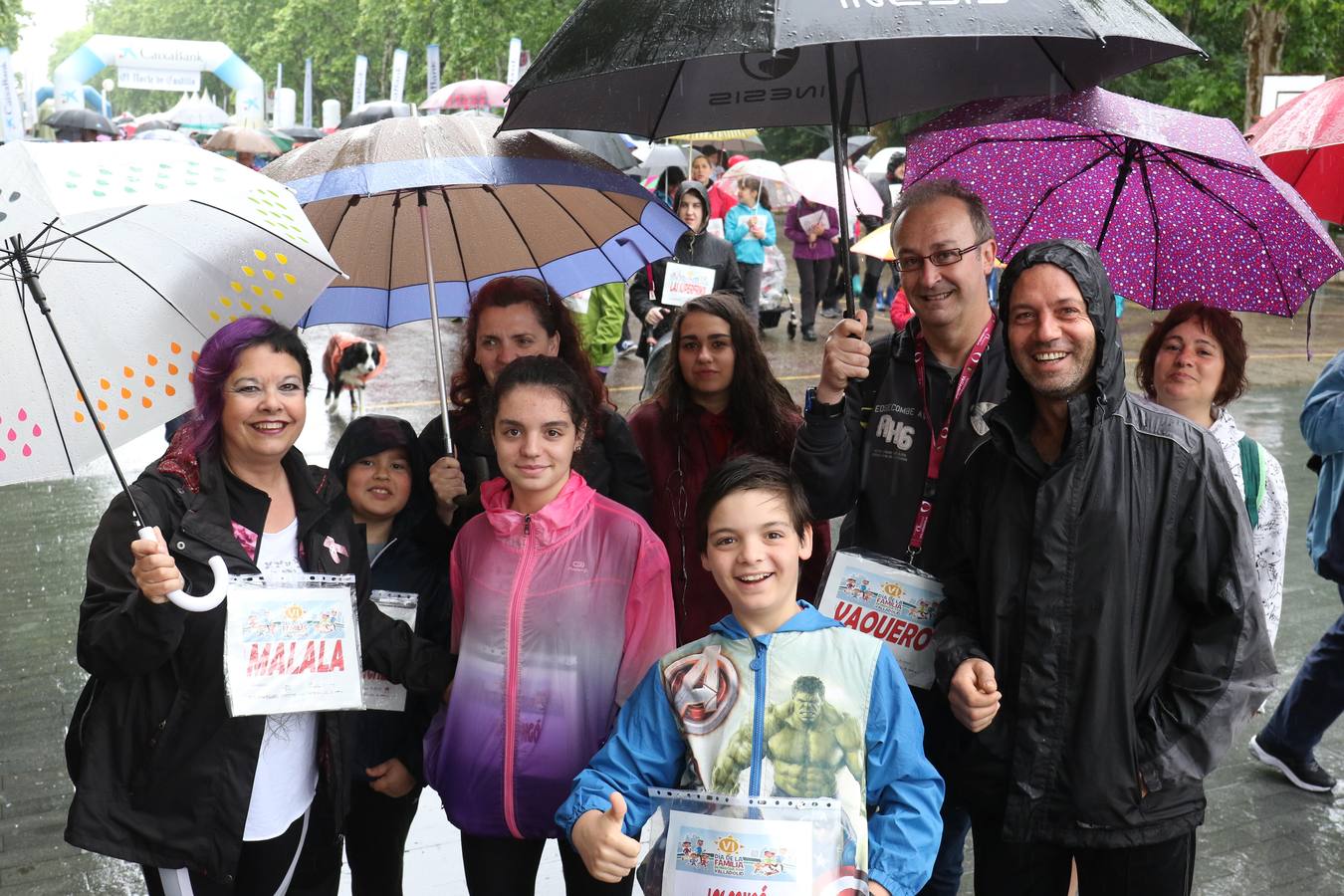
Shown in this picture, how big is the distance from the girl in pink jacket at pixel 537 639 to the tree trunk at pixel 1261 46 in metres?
18.6

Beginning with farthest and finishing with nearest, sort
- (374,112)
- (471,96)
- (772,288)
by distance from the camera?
(471,96), (374,112), (772,288)

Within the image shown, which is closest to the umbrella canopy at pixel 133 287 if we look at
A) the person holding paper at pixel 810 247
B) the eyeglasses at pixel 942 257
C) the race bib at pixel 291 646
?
the race bib at pixel 291 646

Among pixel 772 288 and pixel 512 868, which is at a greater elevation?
pixel 772 288

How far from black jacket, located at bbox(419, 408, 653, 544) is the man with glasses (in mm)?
613

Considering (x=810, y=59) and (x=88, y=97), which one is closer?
(x=810, y=59)

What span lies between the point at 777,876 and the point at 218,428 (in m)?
1.63

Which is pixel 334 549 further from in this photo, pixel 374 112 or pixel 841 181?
pixel 374 112

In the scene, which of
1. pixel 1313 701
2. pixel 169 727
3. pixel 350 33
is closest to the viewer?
pixel 169 727

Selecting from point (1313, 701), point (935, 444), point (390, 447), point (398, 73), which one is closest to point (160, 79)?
point (398, 73)

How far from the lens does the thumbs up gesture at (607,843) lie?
93.4 inches

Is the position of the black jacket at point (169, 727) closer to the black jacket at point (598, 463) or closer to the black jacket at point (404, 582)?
the black jacket at point (404, 582)

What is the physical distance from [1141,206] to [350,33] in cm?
5323

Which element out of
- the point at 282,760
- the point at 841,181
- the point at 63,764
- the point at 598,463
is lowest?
the point at 63,764

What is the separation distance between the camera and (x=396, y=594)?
333 centimetres
